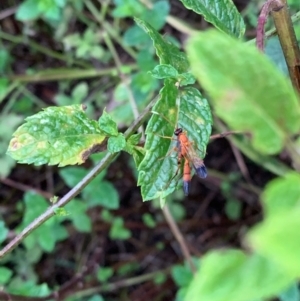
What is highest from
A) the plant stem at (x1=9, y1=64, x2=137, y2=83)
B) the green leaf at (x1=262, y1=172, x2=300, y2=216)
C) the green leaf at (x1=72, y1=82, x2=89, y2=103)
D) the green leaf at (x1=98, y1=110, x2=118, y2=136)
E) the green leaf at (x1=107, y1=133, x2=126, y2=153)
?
the green leaf at (x1=262, y1=172, x2=300, y2=216)

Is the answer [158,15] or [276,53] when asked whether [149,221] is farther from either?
[276,53]

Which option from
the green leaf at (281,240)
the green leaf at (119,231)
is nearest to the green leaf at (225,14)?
the green leaf at (281,240)

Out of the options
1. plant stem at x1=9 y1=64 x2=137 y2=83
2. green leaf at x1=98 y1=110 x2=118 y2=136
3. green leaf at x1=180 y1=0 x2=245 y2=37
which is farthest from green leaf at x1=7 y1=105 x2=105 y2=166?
plant stem at x1=9 y1=64 x2=137 y2=83

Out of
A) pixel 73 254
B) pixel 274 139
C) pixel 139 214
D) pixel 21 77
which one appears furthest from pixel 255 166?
pixel 274 139

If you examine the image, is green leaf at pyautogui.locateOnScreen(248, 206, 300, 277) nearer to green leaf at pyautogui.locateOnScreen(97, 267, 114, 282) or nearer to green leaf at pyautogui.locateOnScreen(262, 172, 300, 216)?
green leaf at pyautogui.locateOnScreen(262, 172, 300, 216)

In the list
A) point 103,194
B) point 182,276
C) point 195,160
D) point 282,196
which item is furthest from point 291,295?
point 282,196

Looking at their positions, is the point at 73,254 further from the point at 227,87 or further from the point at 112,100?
the point at 227,87
